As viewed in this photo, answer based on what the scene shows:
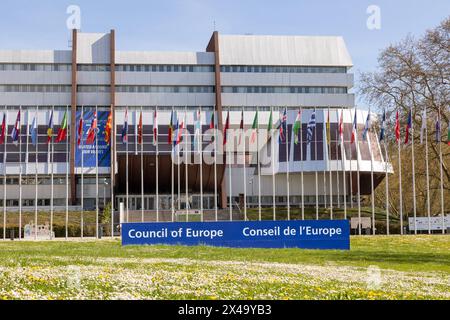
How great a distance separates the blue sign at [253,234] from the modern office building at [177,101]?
39.4m

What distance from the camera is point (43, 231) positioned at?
55031mm

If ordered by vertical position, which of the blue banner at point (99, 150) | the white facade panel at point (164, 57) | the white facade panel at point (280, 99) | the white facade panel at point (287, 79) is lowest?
the blue banner at point (99, 150)

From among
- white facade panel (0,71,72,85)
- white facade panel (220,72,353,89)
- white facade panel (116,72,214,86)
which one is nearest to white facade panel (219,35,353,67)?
white facade panel (220,72,353,89)

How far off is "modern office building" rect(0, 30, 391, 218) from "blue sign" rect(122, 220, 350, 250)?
39.4m

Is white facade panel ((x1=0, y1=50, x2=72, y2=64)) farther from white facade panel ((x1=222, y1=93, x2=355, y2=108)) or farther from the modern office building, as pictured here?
white facade panel ((x1=222, y1=93, x2=355, y2=108))

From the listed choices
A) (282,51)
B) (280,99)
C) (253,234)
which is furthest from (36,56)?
(253,234)

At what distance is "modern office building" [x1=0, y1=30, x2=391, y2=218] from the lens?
74875 mm

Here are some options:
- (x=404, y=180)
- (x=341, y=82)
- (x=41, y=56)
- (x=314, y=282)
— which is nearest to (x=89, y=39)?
(x=41, y=56)

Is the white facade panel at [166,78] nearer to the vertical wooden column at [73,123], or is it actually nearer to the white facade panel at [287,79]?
the white facade panel at [287,79]

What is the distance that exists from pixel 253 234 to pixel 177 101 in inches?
2146

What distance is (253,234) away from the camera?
1316 inches

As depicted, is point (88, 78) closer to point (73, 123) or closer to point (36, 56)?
point (36, 56)

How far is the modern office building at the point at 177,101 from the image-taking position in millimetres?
74875

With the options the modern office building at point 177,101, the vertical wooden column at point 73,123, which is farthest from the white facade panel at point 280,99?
the vertical wooden column at point 73,123
